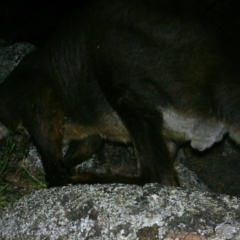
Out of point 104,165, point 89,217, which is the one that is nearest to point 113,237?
point 89,217

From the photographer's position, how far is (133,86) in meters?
4.24

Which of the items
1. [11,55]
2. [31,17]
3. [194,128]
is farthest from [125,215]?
[31,17]

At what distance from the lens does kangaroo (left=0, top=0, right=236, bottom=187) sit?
159 inches

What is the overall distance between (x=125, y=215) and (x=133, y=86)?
131cm

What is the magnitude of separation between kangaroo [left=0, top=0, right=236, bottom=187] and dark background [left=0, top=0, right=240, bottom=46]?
71.7 inches

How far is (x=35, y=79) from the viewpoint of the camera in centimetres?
478

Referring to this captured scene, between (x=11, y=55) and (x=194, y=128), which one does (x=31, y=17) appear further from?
(x=194, y=128)

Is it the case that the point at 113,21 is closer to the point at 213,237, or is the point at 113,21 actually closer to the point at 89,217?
the point at 89,217

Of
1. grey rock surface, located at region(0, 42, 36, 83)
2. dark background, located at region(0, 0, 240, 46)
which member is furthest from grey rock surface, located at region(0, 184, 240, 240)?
dark background, located at region(0, 0, 240, 46)

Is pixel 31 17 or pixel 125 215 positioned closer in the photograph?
pixel 125 215

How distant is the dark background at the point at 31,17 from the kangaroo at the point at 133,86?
1.82 metres

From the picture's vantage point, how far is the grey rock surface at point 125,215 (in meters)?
3.02

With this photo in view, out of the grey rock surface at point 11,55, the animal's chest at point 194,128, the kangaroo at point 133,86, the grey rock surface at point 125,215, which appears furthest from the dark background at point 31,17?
the grey rock surface at point 125,215

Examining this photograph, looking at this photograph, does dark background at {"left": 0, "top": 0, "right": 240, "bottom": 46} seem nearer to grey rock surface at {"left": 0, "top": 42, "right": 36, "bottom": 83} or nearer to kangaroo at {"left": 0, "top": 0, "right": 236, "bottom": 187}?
grey rock surface at {"left": 0, "top": 42, "right": 36, "bottom": 83}
